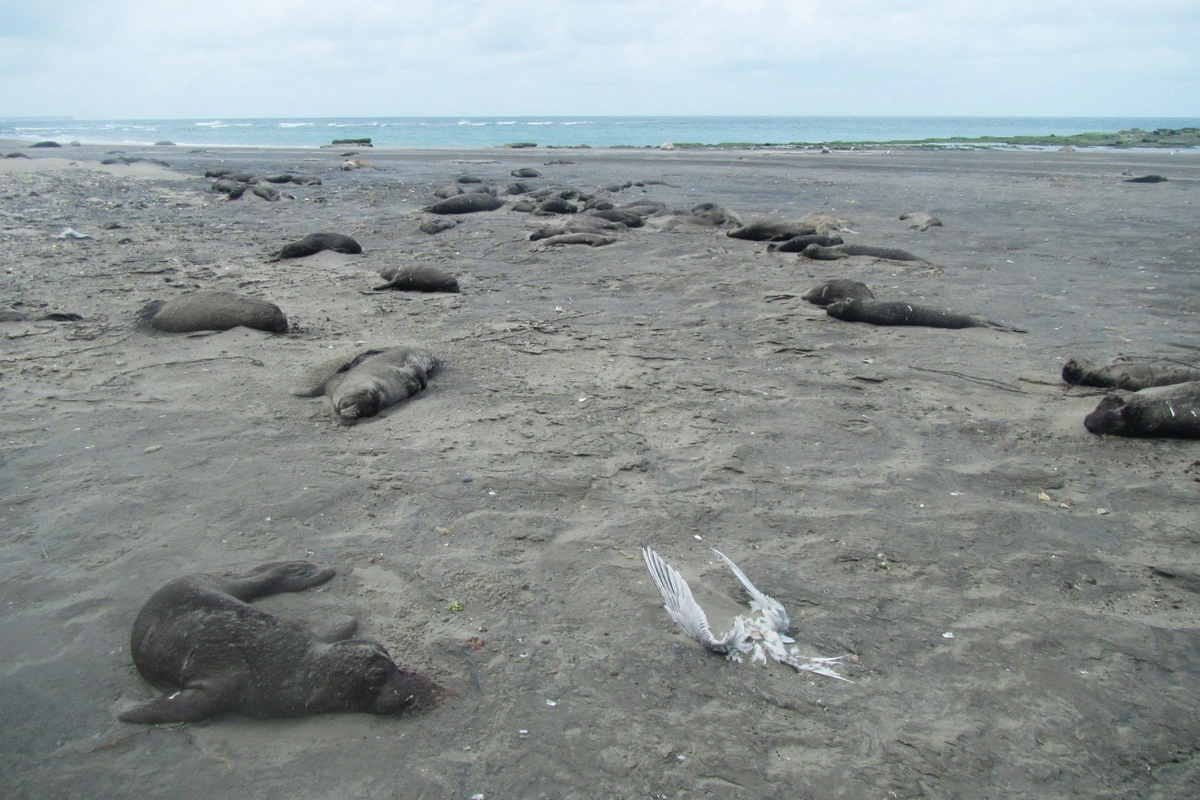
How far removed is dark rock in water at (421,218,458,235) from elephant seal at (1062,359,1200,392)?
8842 millimetres

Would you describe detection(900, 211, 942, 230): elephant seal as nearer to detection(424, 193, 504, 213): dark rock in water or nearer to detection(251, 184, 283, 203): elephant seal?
detection(424, 193, 504, 213): dark rock in water

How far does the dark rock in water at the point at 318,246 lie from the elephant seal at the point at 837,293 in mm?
5945

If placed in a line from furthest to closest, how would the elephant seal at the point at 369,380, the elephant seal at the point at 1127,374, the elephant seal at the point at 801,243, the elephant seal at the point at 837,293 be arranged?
1. the elephant seal at the point at 801,243
2. the elephant seal at the point at 837,293
3. the elephant seal at the point at 1127,374
4. the elephant seal at the point at 369,380

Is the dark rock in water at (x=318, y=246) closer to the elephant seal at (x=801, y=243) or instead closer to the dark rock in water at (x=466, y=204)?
the dark rock in water at (x=466, y=204)

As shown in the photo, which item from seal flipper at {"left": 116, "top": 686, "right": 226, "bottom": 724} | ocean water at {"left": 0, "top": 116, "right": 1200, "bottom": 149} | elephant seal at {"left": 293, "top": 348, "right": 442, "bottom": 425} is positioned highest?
ocean water at {"left": 0, "top": 116, "right": 1200, "bottom": 149}

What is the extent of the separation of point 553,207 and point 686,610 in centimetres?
1158

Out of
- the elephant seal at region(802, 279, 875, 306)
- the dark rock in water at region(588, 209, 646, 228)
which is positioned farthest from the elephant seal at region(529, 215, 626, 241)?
the elephant seal at region(802, 279, 875, 306)

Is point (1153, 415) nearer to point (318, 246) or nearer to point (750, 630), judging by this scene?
point (750, 630)

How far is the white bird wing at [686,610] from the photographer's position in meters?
2.78

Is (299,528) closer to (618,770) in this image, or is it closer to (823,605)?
(618,770)

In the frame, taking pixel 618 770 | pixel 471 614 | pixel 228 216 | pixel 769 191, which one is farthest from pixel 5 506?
pixel 769 191

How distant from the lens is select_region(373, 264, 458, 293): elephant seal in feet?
26.2

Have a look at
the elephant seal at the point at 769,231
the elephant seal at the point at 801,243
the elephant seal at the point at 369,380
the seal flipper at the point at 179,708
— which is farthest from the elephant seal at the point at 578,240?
the seal flipper at the point at 179,708

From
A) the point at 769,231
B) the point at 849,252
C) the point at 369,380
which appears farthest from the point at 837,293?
the point at 369,380
